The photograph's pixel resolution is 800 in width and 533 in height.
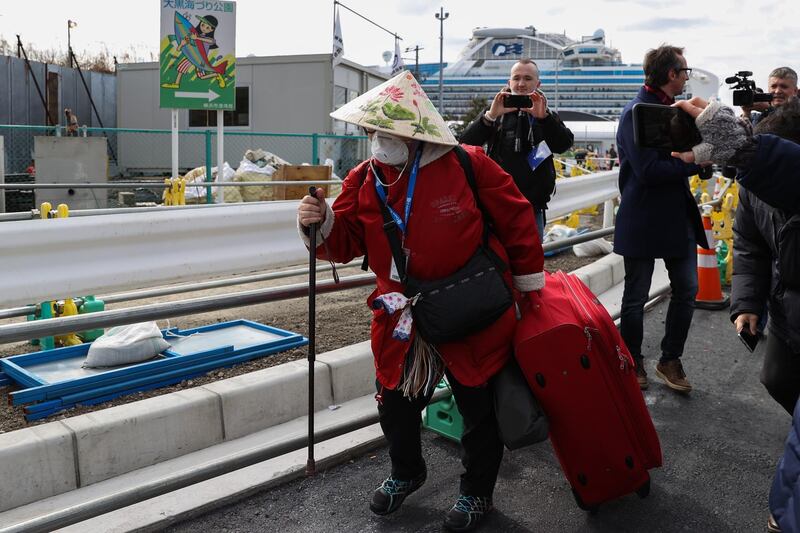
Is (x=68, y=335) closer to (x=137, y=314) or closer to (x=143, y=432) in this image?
(x=143, y=432)

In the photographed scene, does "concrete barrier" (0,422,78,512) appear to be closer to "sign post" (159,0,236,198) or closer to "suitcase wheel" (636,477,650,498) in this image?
"suitcase wheel" (636,477,650,498)

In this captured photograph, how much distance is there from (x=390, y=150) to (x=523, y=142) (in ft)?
6.32

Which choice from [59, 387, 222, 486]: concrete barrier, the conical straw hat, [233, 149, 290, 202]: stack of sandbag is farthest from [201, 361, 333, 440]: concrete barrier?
[233, 149, 290, 202]: stack of sandbag

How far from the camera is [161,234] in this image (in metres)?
4.06

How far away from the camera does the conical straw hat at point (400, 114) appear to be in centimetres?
287

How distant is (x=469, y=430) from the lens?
318 cm

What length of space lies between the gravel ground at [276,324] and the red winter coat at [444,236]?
Answer: 64.5 inches

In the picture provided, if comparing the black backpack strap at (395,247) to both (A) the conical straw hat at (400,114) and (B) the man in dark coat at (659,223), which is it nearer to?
(A) the conical straw hat at (400,114)

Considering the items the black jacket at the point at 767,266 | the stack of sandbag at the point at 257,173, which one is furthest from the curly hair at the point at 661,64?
the stack of sandbag at the point at 257,173

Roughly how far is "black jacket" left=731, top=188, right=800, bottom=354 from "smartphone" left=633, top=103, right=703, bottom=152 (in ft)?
2.28

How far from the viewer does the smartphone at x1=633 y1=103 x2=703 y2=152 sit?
90.6 inches

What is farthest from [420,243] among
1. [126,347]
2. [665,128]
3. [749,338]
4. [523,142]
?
[126,347]

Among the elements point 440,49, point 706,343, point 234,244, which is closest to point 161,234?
point 234,244

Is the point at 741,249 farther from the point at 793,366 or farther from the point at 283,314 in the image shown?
the point at 283,314
